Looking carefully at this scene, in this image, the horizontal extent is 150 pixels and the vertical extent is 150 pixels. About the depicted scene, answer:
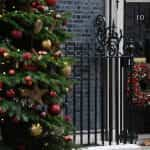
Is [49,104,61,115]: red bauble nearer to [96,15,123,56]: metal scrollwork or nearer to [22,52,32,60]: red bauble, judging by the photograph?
[22,52,32,60]: red bauble

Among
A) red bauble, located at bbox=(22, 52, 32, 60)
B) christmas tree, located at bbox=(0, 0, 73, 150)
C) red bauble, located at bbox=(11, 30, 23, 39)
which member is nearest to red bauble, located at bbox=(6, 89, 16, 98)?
christmas tree, located at bbox=(0, 0, 73, 150)

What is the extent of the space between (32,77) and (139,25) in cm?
529

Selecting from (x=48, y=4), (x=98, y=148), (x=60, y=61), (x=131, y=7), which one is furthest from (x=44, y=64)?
(x=131, y=7)

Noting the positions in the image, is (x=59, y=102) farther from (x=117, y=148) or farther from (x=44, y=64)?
(x=117, y=148)

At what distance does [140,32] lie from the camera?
10445 millimetres

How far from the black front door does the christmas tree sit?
4533mm

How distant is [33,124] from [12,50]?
2.30 feet

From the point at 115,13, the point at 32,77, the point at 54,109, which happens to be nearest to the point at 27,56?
the point at 32,77

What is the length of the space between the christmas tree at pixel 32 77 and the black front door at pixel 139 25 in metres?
4.53

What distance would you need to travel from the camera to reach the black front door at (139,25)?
34.0 feet

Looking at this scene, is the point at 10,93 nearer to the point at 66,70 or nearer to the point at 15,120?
the point at 15,120

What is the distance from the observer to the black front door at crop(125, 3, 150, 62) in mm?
10367

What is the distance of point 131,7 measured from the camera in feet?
34.0

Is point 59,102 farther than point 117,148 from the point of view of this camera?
No
